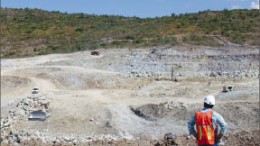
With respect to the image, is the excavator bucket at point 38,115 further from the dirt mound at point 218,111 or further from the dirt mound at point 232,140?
the dirt mound at point 232,140

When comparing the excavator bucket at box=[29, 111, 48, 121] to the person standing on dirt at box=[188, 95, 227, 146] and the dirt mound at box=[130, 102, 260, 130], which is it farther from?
the person standing on dirt at box=[188, 95, 227, 146]

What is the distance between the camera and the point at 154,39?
2500 inches

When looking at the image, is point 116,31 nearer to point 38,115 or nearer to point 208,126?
point 38,115

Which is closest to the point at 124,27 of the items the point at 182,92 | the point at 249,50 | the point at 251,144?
the point at 249,50

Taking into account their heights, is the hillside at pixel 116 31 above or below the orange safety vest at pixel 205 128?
above

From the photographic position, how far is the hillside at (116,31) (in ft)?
204

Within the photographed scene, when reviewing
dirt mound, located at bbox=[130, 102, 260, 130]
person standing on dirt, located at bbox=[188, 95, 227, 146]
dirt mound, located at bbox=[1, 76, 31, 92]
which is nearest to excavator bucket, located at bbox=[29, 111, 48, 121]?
dirt mound, located at bbox=[130, 102, 260, 130]

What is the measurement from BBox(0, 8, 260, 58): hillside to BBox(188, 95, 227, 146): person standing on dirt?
152 ft

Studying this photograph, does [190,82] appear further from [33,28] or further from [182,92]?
[33,28]

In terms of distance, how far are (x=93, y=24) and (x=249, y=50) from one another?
33.6 meters

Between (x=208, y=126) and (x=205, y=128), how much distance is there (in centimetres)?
7

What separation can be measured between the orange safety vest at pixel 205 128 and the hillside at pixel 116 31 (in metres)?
46.4

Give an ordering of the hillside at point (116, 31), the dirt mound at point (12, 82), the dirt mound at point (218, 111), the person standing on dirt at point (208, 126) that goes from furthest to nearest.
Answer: the hillside at point (116, 31), the dirt mound at point (12, 82), the dirt mound at point (218, 111), the person standing on dirt at point (208, 126)

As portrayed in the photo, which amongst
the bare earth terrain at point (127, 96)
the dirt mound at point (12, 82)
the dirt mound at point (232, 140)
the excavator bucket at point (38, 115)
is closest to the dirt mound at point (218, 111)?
the bare earth terrain at point (127, 96)
